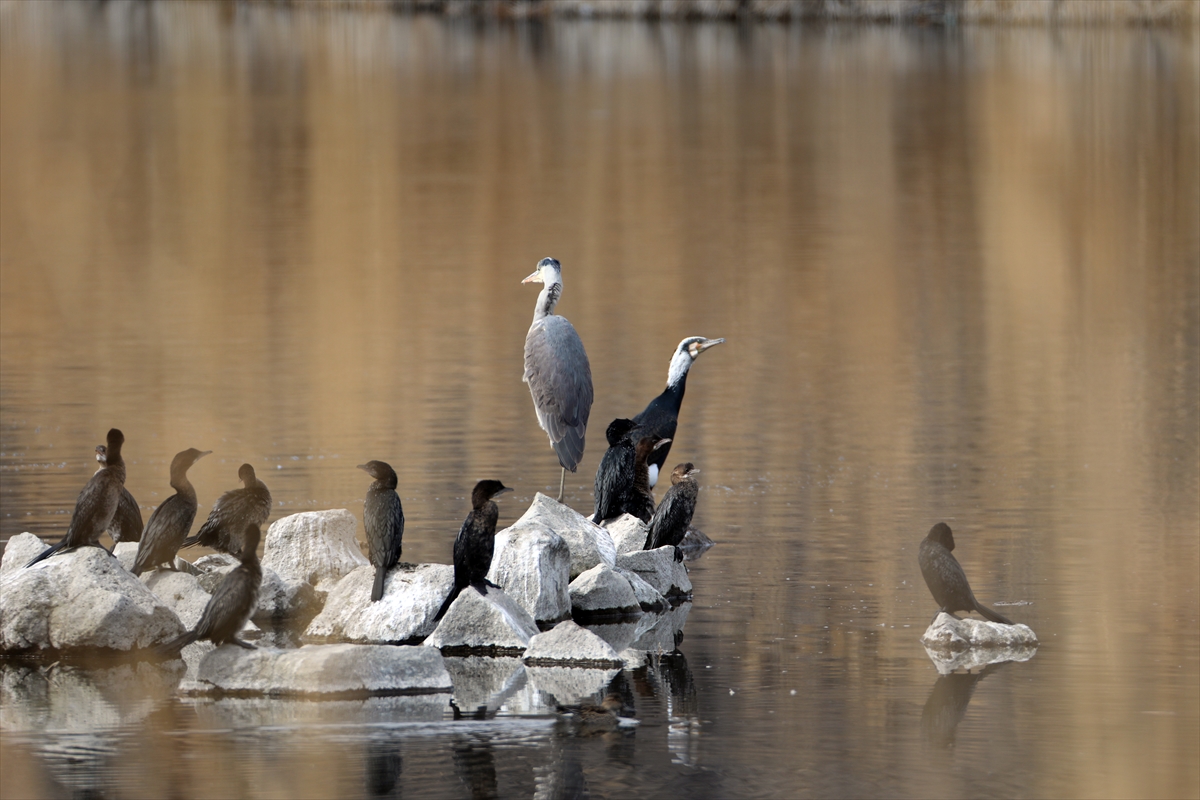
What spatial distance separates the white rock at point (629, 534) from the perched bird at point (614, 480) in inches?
4.8

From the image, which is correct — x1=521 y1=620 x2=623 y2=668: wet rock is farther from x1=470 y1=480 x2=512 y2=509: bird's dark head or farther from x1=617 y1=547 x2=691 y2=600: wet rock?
x1=617 y1=547 x2=691 y2=600: wet rock

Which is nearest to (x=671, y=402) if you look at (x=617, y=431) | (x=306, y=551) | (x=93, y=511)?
(x=617, y=431)

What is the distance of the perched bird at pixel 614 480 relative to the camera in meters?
12.6

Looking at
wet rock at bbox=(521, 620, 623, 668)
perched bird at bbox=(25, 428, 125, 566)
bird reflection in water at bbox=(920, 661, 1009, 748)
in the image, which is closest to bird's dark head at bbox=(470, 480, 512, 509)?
wet rock at bbox=(521, 620, 623, 668)

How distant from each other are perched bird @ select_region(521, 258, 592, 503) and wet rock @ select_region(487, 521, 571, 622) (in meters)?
2.42

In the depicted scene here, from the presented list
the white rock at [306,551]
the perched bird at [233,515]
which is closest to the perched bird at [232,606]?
the perched bird at [233,515]

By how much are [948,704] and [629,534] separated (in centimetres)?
365

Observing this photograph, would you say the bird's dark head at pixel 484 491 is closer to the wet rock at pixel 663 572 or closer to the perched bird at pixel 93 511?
the wet rock at pixel 663 572

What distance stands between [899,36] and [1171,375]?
5796 centimetres

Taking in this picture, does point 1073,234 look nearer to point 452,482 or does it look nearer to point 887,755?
point 452,482

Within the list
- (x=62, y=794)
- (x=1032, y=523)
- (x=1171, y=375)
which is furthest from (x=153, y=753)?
(x=1171, y=375)

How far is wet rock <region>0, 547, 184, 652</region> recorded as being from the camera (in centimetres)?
1027

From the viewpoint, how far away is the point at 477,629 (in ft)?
34.1

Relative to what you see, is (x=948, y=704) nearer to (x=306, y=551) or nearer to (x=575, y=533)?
(x=575, y=533)
